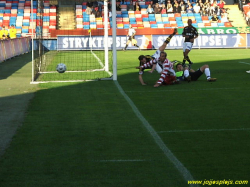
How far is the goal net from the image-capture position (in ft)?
66.1

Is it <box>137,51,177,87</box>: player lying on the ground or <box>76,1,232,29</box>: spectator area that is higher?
<box>76,1,232,29</box>: spectator area

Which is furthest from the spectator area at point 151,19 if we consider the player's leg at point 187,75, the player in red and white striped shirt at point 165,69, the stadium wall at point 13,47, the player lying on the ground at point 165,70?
the player in red and white striped shirt at point 165,69

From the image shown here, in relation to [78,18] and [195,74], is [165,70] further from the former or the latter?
[78,18]

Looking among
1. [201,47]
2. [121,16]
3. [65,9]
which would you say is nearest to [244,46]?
[201,47]

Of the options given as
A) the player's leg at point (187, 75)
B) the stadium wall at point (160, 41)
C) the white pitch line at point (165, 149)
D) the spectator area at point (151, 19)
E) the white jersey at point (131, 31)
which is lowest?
the white pitch line at point (165, 149)

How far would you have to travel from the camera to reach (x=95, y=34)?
41.1m

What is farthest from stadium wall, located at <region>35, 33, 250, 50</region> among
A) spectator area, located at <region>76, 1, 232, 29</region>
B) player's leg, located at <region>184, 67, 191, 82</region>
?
player's leg, located at <region>184, 67, 191, 82</region>

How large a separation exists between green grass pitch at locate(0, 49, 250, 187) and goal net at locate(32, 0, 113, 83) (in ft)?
17.9

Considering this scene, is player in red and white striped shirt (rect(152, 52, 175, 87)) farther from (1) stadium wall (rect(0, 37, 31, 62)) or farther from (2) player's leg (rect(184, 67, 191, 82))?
(1) stadium wall (rect(0, 37, 31, 62))

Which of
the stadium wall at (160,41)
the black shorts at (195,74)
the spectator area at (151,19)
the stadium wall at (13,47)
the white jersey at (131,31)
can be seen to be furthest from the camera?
the spectator area at (151,19)

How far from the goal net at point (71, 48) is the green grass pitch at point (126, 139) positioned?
544 centimetres

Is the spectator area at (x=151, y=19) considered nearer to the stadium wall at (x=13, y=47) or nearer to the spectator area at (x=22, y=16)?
the spectator area at (x=22, y=16)

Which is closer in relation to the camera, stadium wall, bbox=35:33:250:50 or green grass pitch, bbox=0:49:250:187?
green grass pitch, bbox=0:49:250:187

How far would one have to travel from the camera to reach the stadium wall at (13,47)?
28.8m
